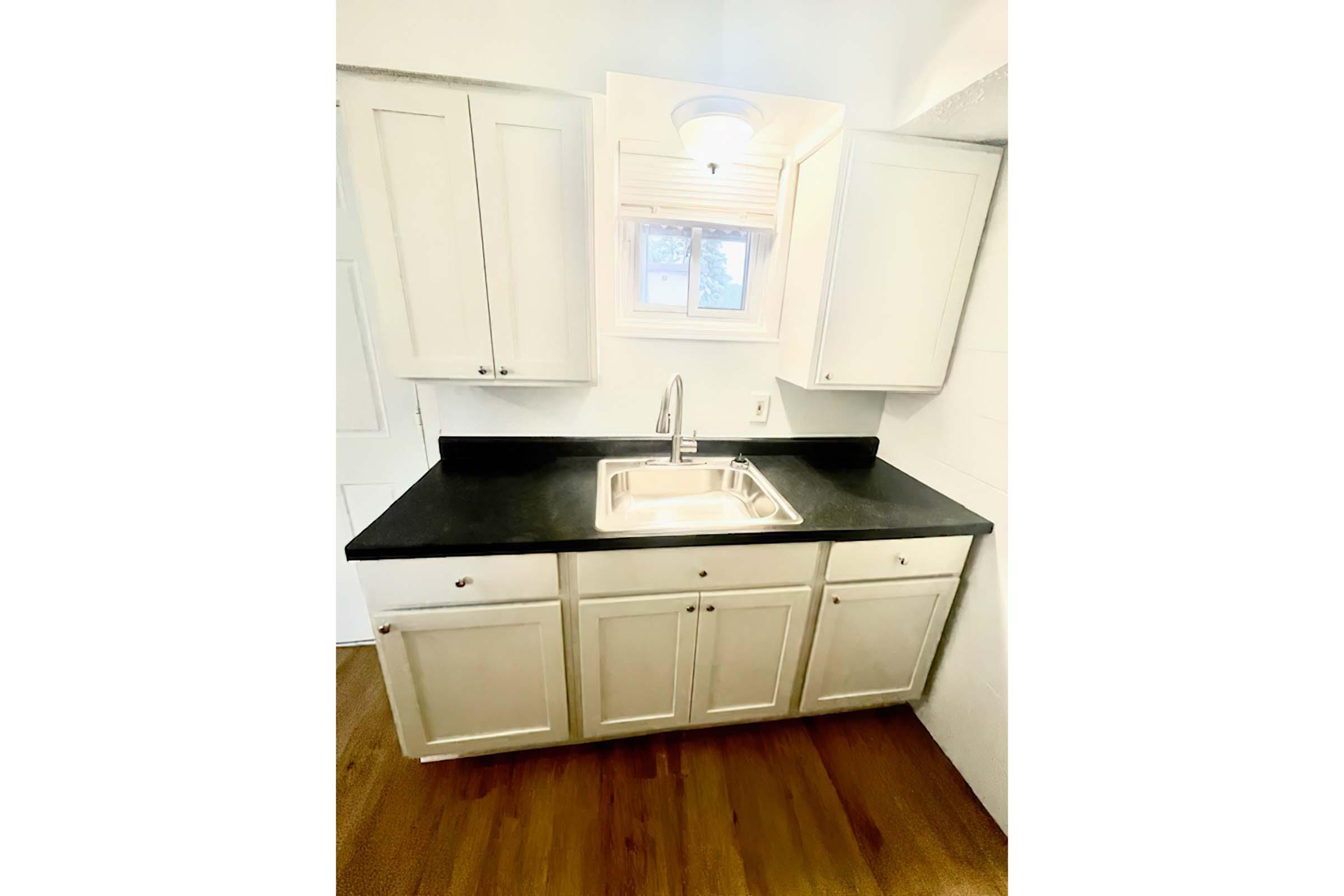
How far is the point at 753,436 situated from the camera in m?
1.66

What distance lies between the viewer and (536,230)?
114 centimetres

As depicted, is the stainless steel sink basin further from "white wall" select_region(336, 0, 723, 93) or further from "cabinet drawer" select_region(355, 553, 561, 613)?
"white wall" select_region(336, 0, 723, 93)

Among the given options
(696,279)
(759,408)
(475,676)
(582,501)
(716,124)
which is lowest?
(475,676)

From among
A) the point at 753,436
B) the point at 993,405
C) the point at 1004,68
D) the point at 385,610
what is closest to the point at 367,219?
the point at 385,610

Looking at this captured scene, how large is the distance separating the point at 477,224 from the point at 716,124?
0.71 m

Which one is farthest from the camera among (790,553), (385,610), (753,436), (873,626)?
(753,436)

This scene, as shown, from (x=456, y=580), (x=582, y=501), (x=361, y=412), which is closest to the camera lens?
(x=456, y=580)

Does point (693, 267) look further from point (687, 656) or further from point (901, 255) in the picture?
point (687, 656)

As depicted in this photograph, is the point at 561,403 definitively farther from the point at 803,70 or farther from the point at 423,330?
the point at 803,70

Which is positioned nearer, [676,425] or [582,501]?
[582,501]

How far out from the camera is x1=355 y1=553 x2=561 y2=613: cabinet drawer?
1006mm

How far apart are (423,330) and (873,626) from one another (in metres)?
1.64

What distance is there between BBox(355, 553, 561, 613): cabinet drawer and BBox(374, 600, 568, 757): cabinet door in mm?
35

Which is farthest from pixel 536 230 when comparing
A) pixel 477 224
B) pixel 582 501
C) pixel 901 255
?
pixel 901 255
